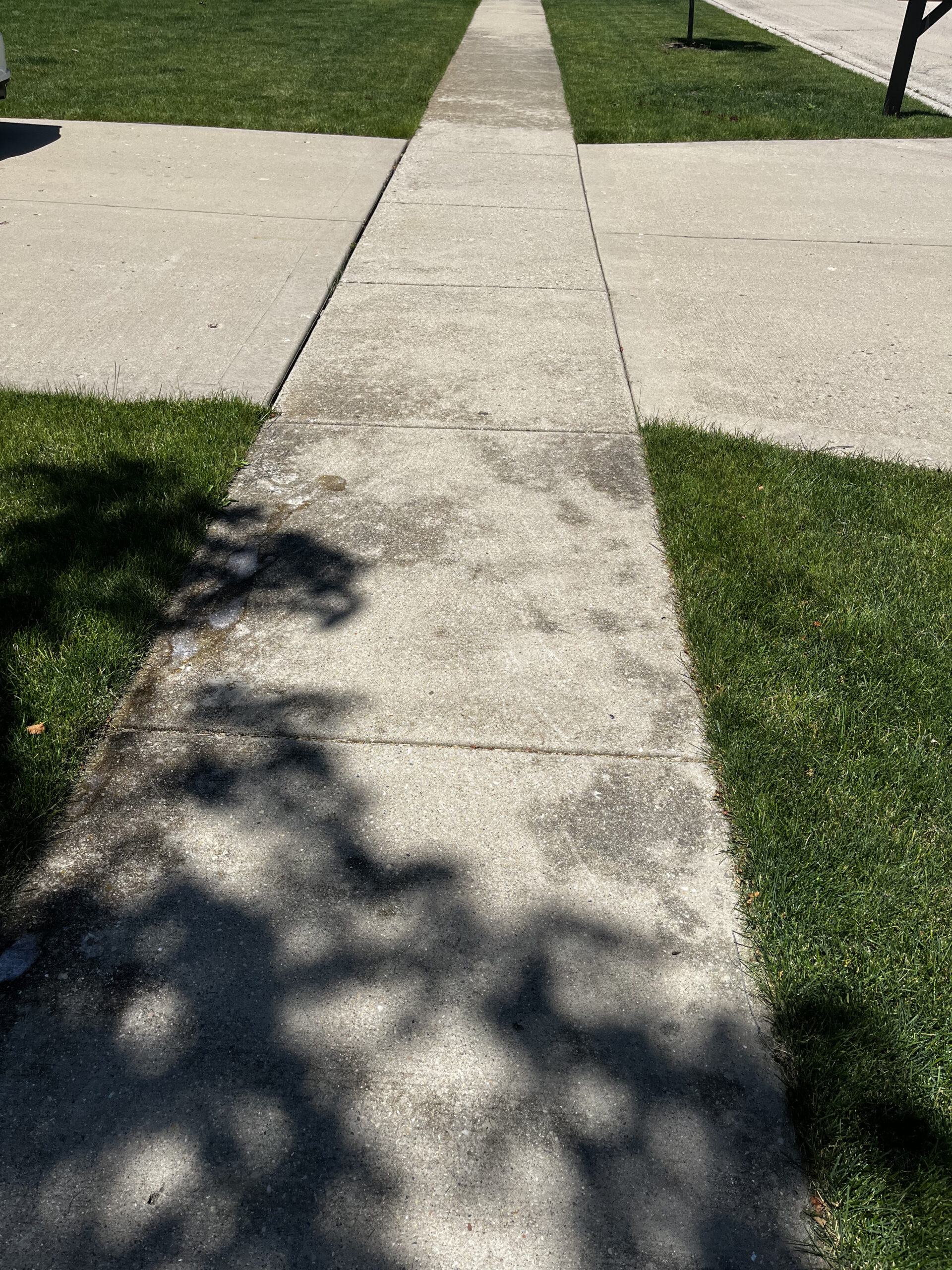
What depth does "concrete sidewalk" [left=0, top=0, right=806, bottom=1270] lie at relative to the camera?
1.92m

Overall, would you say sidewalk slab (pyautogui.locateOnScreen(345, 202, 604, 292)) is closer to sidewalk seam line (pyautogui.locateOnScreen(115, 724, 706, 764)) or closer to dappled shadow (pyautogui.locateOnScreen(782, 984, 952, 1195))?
sidewalk seam line (pyautogui.locateOnScreen(115, 724, 706, 764))

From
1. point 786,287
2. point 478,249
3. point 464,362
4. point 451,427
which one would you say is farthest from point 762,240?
point 451,427

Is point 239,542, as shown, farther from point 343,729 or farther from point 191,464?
point 343,729

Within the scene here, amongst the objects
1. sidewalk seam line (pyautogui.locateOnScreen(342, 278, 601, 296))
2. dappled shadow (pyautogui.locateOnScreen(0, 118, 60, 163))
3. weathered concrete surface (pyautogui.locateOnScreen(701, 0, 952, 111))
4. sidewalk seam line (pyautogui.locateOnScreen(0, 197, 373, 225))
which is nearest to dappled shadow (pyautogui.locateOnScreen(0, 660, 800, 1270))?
sidewalk seam line (pyautogui.locateOnScreen(342, 278, 601, 296))


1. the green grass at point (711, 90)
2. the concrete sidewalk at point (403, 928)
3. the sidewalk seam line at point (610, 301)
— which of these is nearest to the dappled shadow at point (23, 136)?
the sidewalk seam line at point (610, 301)

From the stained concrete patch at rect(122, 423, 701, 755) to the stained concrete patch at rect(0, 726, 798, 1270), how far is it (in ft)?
0.65

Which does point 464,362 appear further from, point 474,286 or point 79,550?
point 79,550

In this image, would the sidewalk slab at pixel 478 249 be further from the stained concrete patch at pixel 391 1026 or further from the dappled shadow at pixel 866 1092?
the dappled shadow at pixel 866 1092

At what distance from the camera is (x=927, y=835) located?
8.86 ft

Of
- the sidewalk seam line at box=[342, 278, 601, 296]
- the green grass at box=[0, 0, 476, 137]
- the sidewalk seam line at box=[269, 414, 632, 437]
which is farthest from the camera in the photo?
the green grass at box=[0, 0, 476, 137]

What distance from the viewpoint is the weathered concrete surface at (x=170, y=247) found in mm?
5309

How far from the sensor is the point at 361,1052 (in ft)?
Result: 7.14

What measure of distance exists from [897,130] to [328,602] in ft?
33.6

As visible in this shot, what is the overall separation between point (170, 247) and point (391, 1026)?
603 centimetres
